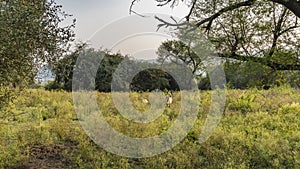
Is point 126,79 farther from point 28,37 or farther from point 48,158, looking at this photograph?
point 28,37

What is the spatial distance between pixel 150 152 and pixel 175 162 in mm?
769

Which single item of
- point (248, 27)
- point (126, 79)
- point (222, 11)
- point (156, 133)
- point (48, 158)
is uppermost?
point (222, 11)

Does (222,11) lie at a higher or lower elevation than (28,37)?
higher


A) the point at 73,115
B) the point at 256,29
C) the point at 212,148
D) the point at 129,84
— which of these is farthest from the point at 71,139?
the point at 129,84

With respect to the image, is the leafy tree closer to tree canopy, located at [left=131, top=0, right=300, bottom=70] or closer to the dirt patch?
tree canopy, located at [left=131, top=0, right=300, bottom=70]

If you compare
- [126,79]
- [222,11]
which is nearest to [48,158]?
[222,11]

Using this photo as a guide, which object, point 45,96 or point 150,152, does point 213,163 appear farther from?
point 45,96

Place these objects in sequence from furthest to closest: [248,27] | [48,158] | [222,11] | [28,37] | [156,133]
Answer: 1. [156,133]
2. [48,158]
3. [248,27]
4. [222,11]
5. [28,37]

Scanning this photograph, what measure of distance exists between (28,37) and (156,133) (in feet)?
18.5

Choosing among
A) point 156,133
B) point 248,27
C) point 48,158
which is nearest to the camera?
point 248,27

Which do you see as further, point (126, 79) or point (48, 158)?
point (126, 79)

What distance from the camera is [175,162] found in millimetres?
8375

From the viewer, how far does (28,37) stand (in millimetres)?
5102

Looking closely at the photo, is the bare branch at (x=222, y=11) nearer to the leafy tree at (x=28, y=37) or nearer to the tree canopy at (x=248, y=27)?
the tree canopy at (x=248, y=27)
